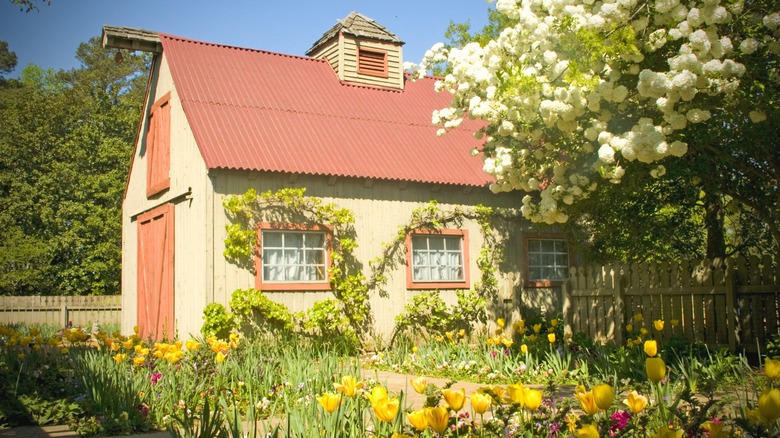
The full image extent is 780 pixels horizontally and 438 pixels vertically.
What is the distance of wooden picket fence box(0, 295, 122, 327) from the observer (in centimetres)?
2472

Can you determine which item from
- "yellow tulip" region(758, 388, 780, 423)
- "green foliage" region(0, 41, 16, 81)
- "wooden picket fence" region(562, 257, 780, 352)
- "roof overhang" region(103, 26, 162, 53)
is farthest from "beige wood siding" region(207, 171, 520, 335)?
"green foliage" region(0, 41, 16, 81)

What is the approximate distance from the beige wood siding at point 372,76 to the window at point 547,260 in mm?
5023

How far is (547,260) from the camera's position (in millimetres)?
17531

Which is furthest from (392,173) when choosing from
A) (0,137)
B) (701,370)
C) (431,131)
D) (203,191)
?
(0,137)

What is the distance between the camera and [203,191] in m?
13.7

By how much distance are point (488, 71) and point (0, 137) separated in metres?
28.8

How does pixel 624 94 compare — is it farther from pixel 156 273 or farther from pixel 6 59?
pixel 6 59

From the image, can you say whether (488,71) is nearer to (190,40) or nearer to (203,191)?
(203,191)

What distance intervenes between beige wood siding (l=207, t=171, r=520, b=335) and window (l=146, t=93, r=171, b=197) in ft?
7.98

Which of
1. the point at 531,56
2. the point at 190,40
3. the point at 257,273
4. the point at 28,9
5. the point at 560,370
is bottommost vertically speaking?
the point at 560,370

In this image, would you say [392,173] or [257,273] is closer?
[257,273]

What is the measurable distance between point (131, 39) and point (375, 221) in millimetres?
6264

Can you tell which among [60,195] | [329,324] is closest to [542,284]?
[329,324]

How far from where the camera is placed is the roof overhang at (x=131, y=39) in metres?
16.0
